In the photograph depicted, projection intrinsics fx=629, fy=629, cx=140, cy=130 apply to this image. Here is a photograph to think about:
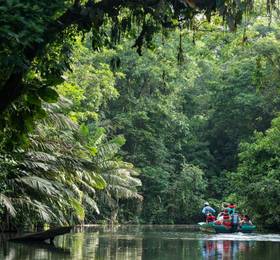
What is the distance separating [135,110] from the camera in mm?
37875

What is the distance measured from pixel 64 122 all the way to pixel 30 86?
37.8 feet

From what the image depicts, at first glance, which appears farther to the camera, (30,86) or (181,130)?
(181,130)

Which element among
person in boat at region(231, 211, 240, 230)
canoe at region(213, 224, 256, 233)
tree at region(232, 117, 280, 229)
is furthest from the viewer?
tree at region(232, 117, 280, 229)

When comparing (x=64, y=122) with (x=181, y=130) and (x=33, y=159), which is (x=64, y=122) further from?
(x=181, y=130)

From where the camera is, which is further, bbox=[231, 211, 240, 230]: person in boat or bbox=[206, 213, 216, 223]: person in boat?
bbox=[206, 213, 216, 223]: person in boat

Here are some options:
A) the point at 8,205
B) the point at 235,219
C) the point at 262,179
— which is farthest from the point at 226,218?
the point at 8,205

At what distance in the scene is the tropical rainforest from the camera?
7.26 meters

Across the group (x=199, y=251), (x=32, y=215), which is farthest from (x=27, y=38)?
(x=32, y=215)

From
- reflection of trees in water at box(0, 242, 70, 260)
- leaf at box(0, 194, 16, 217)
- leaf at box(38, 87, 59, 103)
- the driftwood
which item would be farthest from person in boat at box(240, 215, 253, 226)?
leaf at box(38, 87, 59, 103)

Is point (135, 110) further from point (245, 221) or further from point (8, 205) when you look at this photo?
point (8, 205)

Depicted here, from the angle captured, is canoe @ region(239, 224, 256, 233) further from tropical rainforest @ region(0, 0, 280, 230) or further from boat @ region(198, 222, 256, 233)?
tropical rainforest @ region(0, 0, 280, 230)

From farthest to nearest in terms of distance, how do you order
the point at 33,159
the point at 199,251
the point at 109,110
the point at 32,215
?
the point at 109,110
the point at 33,159
the point at 32,215
the point at 199,251

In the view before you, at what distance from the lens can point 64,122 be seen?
18844 mm

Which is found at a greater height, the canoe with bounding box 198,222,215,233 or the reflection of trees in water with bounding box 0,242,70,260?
the canoe with bounding box 198,222,215,233
